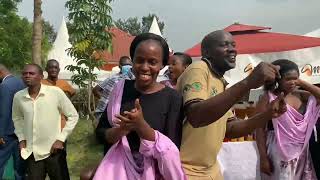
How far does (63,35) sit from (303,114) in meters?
25.6

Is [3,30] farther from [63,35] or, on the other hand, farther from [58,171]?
[58,171]

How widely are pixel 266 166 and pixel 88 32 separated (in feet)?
23.6

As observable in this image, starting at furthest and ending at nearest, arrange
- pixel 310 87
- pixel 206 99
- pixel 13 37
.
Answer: pixel 13 37 → pixel 310 87 → pixel 206 99

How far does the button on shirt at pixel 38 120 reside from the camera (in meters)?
5.46

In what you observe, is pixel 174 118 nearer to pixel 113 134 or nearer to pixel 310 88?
pixel 113 134

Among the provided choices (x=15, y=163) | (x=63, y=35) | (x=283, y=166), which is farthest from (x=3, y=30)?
(x=283, y=166)

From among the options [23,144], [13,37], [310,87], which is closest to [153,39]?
[310,87]

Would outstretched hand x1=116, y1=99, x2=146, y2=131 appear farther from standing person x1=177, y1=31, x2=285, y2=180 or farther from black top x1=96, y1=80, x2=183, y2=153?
standing person x1=177, y1=31, x2=285, y2=180

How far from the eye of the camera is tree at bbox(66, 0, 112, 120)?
1078 centimetres

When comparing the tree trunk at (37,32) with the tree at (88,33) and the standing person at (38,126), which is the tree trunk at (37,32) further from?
the standing person at (38,126)

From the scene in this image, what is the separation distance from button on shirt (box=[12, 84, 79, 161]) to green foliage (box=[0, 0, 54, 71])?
27636mm

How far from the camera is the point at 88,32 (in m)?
11.0

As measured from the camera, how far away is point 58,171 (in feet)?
18.3

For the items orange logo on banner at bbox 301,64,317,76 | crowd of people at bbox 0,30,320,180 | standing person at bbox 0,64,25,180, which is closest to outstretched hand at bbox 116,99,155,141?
crowd of people at bbox 0,30,320,180
